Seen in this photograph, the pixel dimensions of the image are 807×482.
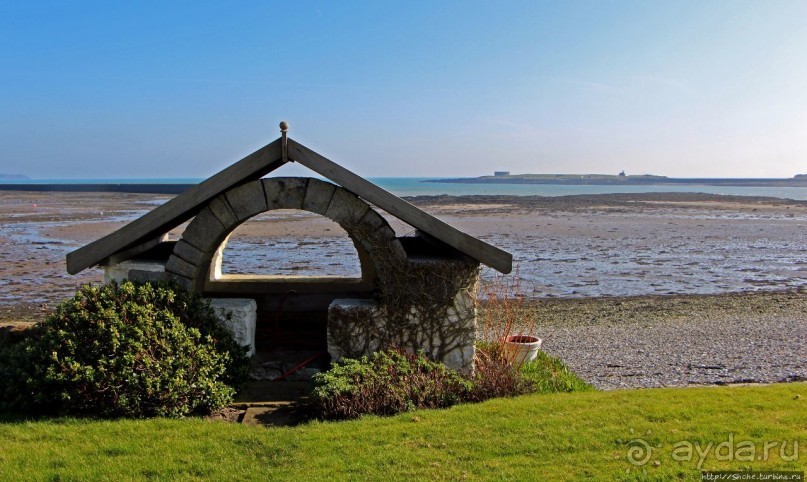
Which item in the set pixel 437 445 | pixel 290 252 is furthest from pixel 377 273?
pixel 290 252

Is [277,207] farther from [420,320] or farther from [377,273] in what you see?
[420,320]

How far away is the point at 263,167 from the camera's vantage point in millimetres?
8023

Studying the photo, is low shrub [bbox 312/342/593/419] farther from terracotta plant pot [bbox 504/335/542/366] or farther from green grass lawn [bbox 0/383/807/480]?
terracotta plant pot [bbox 504/335/542/366]

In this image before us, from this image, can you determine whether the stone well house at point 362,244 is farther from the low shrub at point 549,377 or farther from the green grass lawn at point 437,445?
the green grass lawn at point 437,445

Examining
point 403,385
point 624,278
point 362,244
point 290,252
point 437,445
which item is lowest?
point 624,278

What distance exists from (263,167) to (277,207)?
529mm

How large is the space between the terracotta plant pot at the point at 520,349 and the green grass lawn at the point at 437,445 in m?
1.98

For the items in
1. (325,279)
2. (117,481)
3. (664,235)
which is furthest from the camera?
(664,235)

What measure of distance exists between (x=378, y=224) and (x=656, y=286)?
14.9 m

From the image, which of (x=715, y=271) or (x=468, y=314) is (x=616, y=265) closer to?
(x=715, y=271)

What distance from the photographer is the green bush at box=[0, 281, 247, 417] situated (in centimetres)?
660

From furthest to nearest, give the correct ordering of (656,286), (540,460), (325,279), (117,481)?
1. (656,286)
2. (325,279)
3. (540,460)
4. (117,481)

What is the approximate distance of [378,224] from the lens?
26.2 feet

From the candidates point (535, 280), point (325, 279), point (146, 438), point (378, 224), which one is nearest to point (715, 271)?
point (535, 280)
